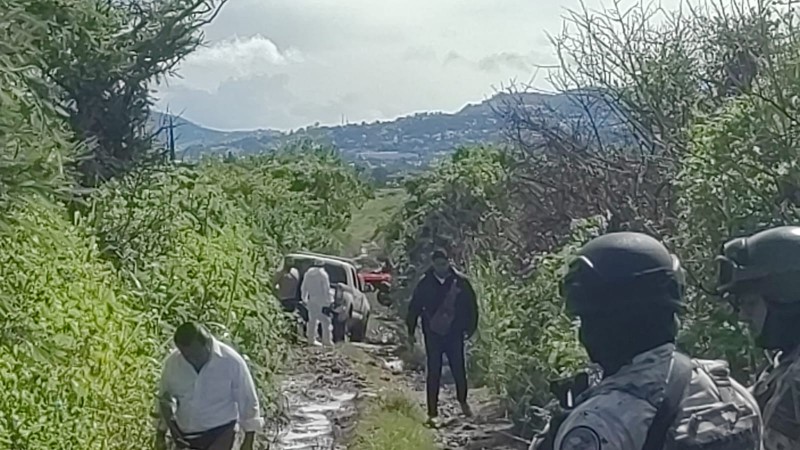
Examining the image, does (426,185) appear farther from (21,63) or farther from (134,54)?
(21,63)

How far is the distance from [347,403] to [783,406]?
36.1 ft

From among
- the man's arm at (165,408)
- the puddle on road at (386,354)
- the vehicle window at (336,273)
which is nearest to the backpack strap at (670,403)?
the man's arm at (165,408)

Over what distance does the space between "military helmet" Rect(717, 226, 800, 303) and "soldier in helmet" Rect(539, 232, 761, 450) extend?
0.63m

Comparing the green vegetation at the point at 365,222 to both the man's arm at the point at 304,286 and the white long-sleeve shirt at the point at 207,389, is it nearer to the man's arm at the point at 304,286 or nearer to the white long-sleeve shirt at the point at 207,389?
the man's arm at the point at 304,286

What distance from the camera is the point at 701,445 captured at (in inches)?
97.0

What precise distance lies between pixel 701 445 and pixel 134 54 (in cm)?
1134

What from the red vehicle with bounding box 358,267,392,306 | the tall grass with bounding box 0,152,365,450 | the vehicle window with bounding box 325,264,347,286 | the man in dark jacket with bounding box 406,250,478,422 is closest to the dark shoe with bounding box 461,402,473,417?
the man in dark jacket with bounding box 406,250,478,422

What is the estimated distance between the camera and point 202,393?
7.93m

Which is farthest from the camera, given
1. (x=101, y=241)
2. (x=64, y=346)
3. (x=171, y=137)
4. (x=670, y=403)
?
(x=171, y=137)

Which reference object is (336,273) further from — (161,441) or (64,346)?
(64,346)

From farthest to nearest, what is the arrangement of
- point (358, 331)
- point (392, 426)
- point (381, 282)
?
1. point (381, 282)
2. point (358, 331)
3. point (392, 426)

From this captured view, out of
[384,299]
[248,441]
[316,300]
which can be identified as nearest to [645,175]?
[248,441]

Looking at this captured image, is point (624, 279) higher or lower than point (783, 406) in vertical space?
higher

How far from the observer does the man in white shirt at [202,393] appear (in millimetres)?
7859
